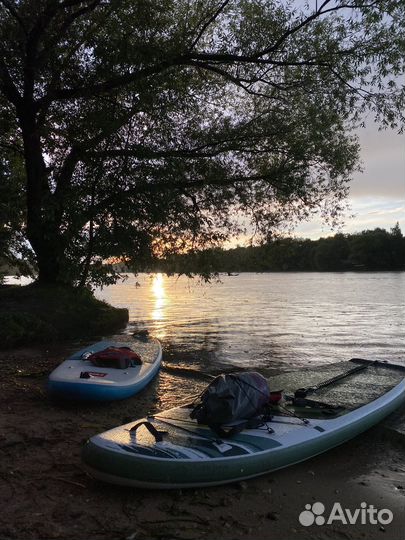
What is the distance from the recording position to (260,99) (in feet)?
50.9

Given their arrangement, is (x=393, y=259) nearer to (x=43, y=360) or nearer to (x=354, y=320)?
(x=354, y=320)

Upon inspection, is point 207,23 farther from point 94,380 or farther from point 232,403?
point 232,403

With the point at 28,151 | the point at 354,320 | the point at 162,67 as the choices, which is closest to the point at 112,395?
the point at 162,67

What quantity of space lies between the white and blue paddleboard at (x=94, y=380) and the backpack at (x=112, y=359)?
0.09 metres

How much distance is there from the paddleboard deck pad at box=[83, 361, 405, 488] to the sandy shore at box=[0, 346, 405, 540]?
0.50ft

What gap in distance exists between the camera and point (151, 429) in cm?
502

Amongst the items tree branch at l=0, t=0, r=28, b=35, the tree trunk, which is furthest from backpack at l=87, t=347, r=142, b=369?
tree branch at l=0, t=0, r=28, b=35

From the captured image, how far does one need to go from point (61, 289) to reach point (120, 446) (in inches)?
425

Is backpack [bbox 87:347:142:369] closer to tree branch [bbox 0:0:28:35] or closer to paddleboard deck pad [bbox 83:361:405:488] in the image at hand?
paddleboard deck pad [bbox 83:361:405:488]

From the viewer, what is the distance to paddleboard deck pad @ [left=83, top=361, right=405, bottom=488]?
14.8ft

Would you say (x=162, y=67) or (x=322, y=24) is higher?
(x=322, y=24)

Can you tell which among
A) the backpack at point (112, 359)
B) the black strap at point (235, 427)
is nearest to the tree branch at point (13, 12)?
the backpack at point (112, 359)

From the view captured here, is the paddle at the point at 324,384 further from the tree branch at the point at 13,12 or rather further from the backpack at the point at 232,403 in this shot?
the tree branch at the point at 13,12

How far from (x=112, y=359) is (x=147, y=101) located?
652 cm
